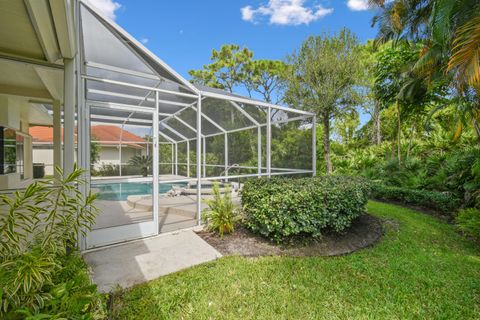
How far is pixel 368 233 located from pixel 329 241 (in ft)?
4.10

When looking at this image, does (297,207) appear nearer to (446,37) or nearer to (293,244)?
(293,244)

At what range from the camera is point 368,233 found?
523 cm

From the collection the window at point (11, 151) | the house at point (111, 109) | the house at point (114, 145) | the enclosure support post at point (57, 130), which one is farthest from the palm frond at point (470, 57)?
the window at point (11, 151)

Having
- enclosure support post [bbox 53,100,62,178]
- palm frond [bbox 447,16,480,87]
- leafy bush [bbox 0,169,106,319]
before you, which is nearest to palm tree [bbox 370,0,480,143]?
palm frond [bbox 447,16,480,87]

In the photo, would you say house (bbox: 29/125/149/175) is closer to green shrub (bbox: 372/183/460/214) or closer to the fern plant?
the fern plant

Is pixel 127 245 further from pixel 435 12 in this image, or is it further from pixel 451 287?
pixel 435 12

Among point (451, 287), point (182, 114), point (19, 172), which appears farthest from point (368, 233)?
point (19, 172)

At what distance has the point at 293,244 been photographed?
4.45 meters

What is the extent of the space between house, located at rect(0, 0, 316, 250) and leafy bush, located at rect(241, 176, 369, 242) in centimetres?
140

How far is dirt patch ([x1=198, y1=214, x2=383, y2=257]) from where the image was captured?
4199 millimetres

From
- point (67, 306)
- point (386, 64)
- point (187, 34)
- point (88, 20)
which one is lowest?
point (67, 306)

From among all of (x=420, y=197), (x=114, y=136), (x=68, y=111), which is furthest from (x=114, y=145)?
(x=420, y=197)

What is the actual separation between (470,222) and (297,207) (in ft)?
14.5

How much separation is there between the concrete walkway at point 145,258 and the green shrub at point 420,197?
7610 millimetres
